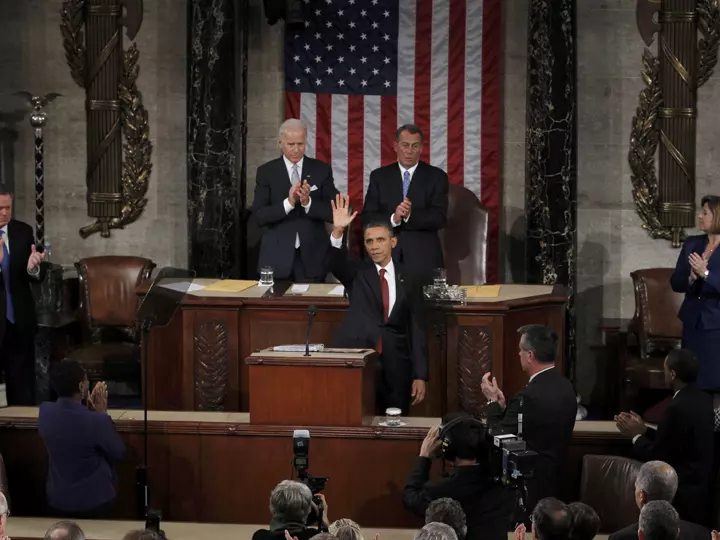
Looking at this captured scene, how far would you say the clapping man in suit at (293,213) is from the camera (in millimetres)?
9703

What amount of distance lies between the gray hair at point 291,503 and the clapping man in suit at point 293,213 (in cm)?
439

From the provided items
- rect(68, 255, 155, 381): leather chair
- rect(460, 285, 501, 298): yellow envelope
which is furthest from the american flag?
rect(460, 285, 501, 298): yellow envelope

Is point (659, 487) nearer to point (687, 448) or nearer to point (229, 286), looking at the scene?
point (687, 448)

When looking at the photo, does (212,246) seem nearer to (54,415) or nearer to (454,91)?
(454,91)

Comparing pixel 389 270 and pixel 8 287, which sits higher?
pixel 389 270

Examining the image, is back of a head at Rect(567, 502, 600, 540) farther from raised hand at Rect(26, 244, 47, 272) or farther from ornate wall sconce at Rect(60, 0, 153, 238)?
ornate wall sconce at Rect(60, 0, 153, 238)

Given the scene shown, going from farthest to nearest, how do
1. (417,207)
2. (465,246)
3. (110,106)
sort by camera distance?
1. (110,106)
2. (465,246)
3. (417,207)

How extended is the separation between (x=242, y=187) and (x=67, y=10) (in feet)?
7.30

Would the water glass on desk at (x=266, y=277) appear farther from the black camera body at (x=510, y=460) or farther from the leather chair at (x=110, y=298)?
the black camera body at (x=510, y=460)

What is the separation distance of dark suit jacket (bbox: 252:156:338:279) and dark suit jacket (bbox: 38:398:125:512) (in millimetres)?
3051

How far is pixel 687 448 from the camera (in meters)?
7.07

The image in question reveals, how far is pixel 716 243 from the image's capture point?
8.66m

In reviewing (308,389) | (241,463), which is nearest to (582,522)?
(308,389)

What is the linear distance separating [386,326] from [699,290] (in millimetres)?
2093
